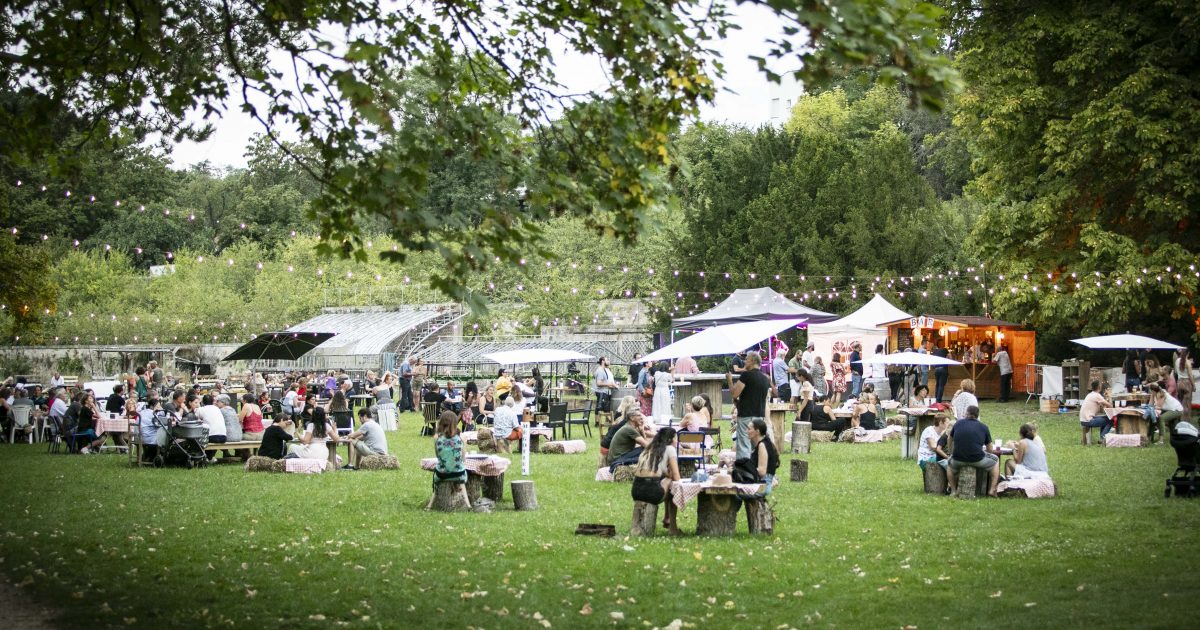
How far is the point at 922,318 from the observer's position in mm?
32094

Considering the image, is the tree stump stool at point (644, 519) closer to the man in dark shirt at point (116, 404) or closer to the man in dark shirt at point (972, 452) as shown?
the man in dark shirt at point (972, 452)

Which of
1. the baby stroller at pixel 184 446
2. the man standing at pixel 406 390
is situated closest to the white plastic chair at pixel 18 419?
the baby stroller at pixel 184 446

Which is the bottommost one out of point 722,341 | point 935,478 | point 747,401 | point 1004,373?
point 935,478

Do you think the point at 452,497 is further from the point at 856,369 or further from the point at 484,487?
the point at 856,369

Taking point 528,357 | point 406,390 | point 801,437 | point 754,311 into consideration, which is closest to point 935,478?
point 801,437

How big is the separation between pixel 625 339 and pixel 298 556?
4024 cm

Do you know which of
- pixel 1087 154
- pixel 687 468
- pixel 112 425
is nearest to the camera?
pixel 687 468

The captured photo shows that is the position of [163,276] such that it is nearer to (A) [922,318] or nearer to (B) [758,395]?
(A) [922,318]

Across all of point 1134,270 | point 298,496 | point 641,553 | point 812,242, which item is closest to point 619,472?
point 298,496

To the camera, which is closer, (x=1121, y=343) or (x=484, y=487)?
(x=484, y=487)

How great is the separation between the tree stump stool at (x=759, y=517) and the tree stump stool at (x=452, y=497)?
3453 mm

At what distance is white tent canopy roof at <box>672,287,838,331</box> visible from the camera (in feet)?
108

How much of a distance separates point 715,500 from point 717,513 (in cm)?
17

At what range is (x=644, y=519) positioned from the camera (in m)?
11.6
